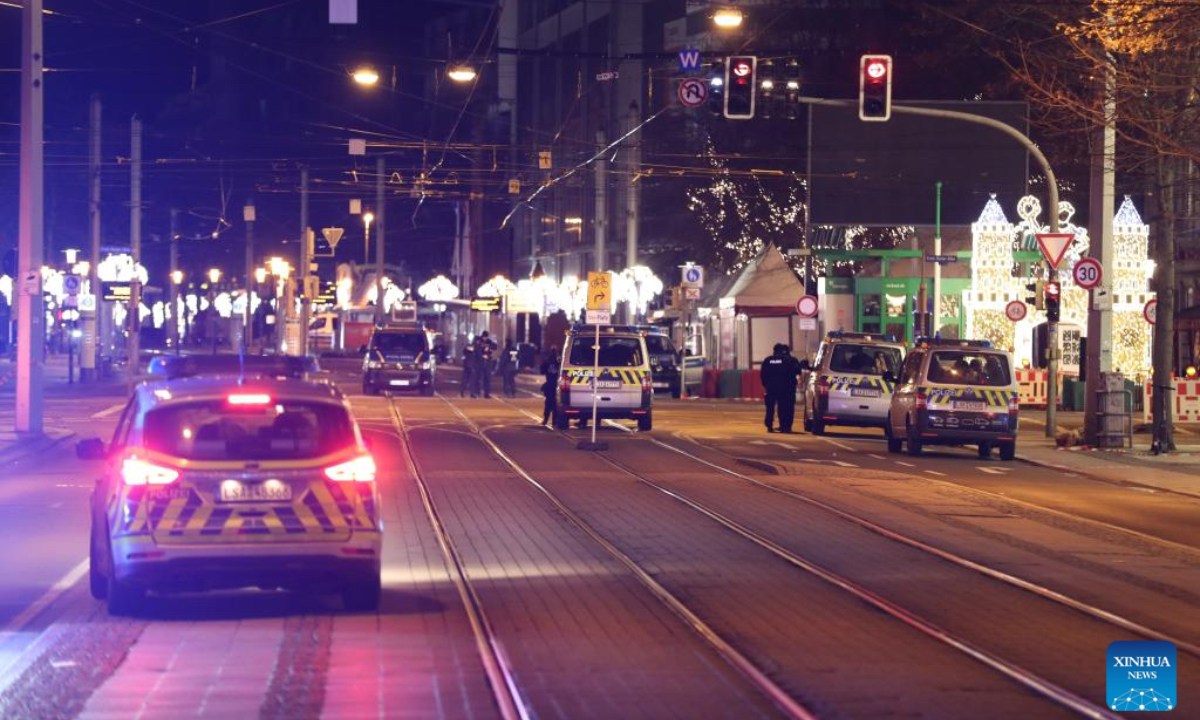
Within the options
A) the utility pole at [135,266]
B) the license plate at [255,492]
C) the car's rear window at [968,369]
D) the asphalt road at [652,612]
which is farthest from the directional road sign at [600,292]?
the utility pole at [135,266]

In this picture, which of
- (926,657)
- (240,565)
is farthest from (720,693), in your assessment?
(240,565)

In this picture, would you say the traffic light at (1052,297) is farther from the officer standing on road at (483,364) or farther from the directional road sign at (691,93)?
the officer standing on road at (483,364)

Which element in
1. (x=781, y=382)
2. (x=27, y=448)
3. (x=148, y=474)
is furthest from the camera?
(x=781, y=382)

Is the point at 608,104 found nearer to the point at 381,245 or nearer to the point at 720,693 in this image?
the point at 381,245

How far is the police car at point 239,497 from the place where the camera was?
11.6 metres

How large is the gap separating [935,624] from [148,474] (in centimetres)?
533

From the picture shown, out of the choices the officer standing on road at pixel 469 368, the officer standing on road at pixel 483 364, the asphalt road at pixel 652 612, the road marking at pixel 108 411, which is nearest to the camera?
the asphalt road at pixel 652 612

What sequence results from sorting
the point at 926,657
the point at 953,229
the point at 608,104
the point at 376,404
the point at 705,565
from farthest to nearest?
the point at 608,104 < the point at 953,229 < the point at 376,404 < the point at 705,565 < the point at 926,657

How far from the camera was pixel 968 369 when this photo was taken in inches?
1261

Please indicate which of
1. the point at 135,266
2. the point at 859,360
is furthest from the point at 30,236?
the point at 135,266

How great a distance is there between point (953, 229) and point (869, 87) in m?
35.9

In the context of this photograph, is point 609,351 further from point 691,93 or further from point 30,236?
point 30,236

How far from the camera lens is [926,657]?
36.0ft

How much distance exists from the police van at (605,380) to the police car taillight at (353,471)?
2499 cm
